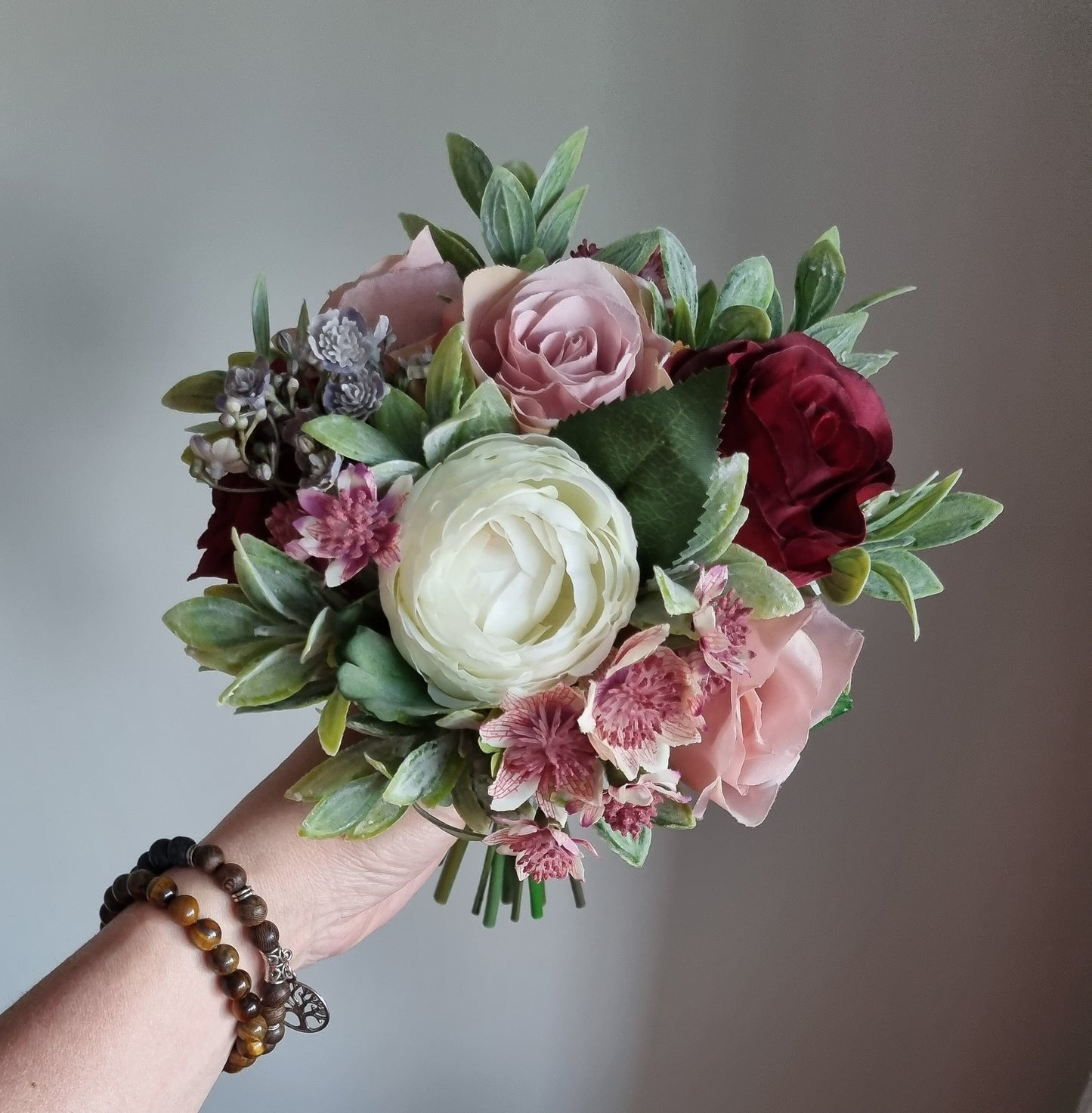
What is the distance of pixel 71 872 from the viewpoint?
95 cm

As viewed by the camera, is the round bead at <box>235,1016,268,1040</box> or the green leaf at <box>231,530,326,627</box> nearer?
the green leaf at <box>231,530,326,627</box>

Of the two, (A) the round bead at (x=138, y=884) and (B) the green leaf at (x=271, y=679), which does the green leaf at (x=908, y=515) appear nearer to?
(B) the green leaf at (x=271, y=679)

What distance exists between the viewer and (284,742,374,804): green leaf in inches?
18.8

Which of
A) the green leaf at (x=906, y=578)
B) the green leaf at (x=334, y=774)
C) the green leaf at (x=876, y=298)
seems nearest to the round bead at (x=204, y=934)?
the green leaf at (x=334, y=774)

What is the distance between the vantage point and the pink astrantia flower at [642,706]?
0.41 metres

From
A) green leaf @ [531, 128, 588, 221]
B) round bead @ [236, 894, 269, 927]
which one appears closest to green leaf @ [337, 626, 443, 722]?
round bead @ [236, 894, 269, 927]

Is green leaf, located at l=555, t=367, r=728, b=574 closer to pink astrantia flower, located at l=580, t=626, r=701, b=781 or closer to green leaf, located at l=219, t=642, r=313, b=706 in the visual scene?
pink astrantia flower, located at l=580, t=626, r=701, b=781

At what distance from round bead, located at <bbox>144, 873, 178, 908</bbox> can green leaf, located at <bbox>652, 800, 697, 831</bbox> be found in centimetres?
31

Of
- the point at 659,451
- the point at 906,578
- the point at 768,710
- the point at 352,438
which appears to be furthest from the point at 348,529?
the point at 906,578

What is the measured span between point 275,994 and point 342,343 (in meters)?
0.43

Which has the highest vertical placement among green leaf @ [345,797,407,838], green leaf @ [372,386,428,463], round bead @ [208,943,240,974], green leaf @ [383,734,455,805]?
green leaf @ [372,386,428,463]

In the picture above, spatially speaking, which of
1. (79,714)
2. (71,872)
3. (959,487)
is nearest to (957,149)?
(959,487)

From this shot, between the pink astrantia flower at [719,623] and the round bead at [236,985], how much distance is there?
375mm

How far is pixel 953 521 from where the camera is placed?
1.80ft
